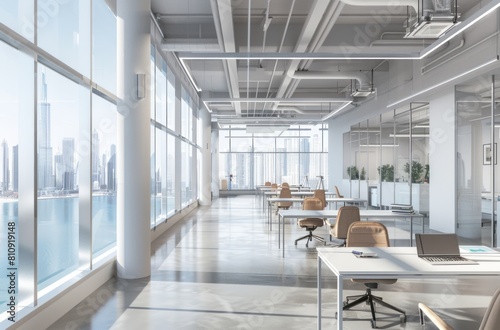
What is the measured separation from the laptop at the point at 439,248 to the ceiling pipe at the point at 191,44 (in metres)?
6.19

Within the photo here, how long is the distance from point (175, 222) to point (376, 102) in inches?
286

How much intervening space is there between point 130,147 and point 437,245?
3739mm

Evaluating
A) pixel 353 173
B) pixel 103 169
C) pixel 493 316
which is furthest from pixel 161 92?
pixel 353 173

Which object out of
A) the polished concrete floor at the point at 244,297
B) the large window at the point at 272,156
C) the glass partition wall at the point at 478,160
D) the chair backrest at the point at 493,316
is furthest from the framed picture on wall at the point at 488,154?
→ the large window at the point at 272,156

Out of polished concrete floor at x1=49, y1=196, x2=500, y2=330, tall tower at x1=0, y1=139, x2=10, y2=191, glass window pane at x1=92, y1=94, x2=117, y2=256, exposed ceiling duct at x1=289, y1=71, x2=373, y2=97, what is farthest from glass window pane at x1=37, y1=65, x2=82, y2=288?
exposed ceiling duct at x1=289, y1=71, x2=373, y2=97

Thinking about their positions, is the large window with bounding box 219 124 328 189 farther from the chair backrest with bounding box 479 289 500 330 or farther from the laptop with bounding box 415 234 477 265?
the chair backrest with bounding box 479 289 500 330

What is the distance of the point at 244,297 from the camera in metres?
4.48

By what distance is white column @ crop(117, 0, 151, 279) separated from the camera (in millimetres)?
5320

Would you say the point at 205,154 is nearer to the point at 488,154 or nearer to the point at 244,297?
the point at 488,154

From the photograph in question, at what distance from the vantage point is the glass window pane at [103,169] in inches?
247

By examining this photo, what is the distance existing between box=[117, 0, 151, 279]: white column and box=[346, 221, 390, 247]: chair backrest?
9.04ft

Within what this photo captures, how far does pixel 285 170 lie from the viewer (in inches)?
954

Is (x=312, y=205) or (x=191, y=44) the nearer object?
(x=312, y=205)

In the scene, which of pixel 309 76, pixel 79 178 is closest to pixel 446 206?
pixel 309 76
